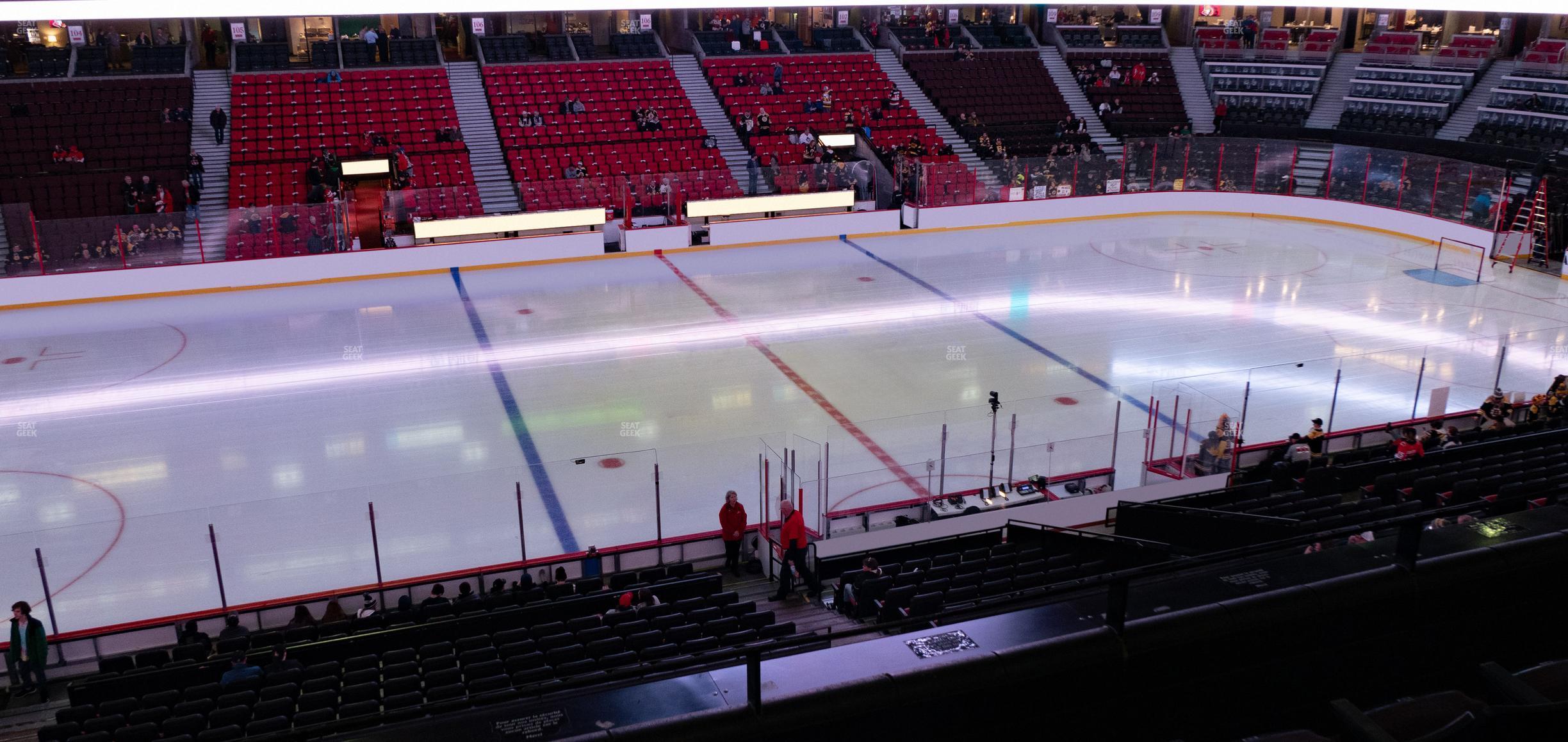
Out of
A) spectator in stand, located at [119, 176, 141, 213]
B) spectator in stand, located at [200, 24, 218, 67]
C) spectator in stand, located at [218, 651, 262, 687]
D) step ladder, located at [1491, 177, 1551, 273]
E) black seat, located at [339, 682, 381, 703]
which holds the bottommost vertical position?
spectator in stand, located at [218, 651, 262, 687]

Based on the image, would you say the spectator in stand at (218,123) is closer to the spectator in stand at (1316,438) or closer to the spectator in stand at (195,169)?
the spectator in stand at (195,169)

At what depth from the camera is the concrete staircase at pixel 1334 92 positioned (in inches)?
1308

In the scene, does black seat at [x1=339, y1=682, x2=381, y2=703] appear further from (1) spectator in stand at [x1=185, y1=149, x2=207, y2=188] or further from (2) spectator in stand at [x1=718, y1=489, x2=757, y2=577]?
(1) spectator in stand at [x1=185, y1=149, x2=207, y2=188]

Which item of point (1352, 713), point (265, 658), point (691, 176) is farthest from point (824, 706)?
point (691, 176)

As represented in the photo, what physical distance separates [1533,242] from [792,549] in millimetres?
21025

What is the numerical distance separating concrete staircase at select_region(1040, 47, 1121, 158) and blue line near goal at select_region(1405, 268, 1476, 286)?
945 cm

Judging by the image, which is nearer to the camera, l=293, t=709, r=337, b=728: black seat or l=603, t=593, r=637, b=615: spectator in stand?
l=293, t=709, r=337, b=728: black seat

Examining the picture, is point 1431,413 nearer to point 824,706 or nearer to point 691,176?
point 824,706

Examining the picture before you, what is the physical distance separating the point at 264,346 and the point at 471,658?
41.3 ft

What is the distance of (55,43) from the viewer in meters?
30.6

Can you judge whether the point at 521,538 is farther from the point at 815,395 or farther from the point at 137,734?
the point at 815,395

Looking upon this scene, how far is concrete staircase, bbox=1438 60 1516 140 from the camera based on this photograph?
30.5 meters

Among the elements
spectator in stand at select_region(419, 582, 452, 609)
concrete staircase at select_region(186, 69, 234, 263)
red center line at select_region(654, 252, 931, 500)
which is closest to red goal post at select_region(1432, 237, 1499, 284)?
red center line at select_region(654, 252, 931, 500)

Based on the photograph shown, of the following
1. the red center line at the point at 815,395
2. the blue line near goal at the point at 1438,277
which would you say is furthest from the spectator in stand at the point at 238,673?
the blue line near goal at the point at 1438,277
